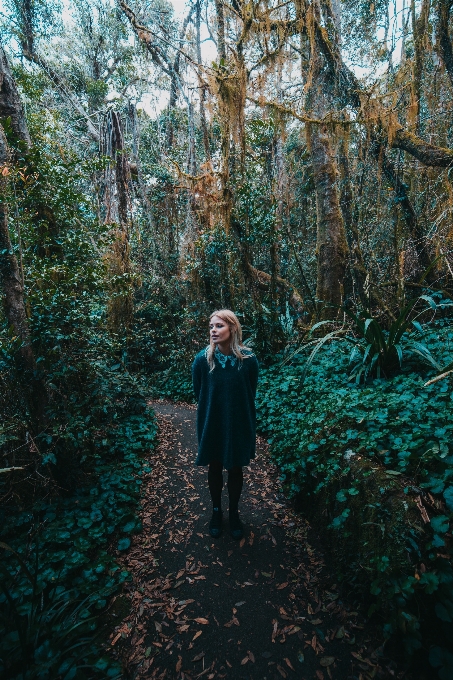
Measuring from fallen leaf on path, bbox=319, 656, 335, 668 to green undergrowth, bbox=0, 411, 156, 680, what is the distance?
3.77 ft

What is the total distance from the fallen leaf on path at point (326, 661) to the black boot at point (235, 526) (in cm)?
101

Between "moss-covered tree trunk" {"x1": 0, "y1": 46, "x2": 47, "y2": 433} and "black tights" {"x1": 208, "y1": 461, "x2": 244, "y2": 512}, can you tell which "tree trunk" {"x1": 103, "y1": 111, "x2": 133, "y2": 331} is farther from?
"black tights" {"x1": 208, "y1": 461, "x2": 244, "y2": 512}

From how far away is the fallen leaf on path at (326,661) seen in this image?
1829 mm

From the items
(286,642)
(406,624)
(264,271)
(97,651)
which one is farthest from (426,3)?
(97,651)

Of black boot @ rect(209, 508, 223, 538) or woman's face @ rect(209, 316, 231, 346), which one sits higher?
woman's face @ rect(209, 316, 231, 346)

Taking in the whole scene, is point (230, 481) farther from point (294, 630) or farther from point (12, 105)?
point (12, 105)

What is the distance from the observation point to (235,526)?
2.78 metres

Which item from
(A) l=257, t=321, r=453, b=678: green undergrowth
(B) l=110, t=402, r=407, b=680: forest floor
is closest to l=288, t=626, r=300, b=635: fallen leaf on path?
(B) l=110, t=402, r=407, b=680: forest floor

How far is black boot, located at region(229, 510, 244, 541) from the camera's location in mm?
2746

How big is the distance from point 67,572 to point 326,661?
1740 millimetres

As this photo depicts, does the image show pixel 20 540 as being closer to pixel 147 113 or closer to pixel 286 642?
pixel 286 642

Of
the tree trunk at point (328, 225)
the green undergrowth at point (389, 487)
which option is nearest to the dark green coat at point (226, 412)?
the green undergrowth at point (389, 487)

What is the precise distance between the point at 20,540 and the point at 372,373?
11.9 ft

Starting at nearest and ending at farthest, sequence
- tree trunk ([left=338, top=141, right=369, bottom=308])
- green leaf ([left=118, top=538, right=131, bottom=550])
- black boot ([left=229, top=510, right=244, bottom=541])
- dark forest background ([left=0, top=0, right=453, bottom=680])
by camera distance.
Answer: dark forest background ([left=0, top=0, right=453, bottom=680]), green leaf ([left=118, top=538, right=131, bottom=550]), black boot ([left=229, top=510, right=244, bottom=541]), tree trunk ([left=338, top=141, right=369, bottom=308])
